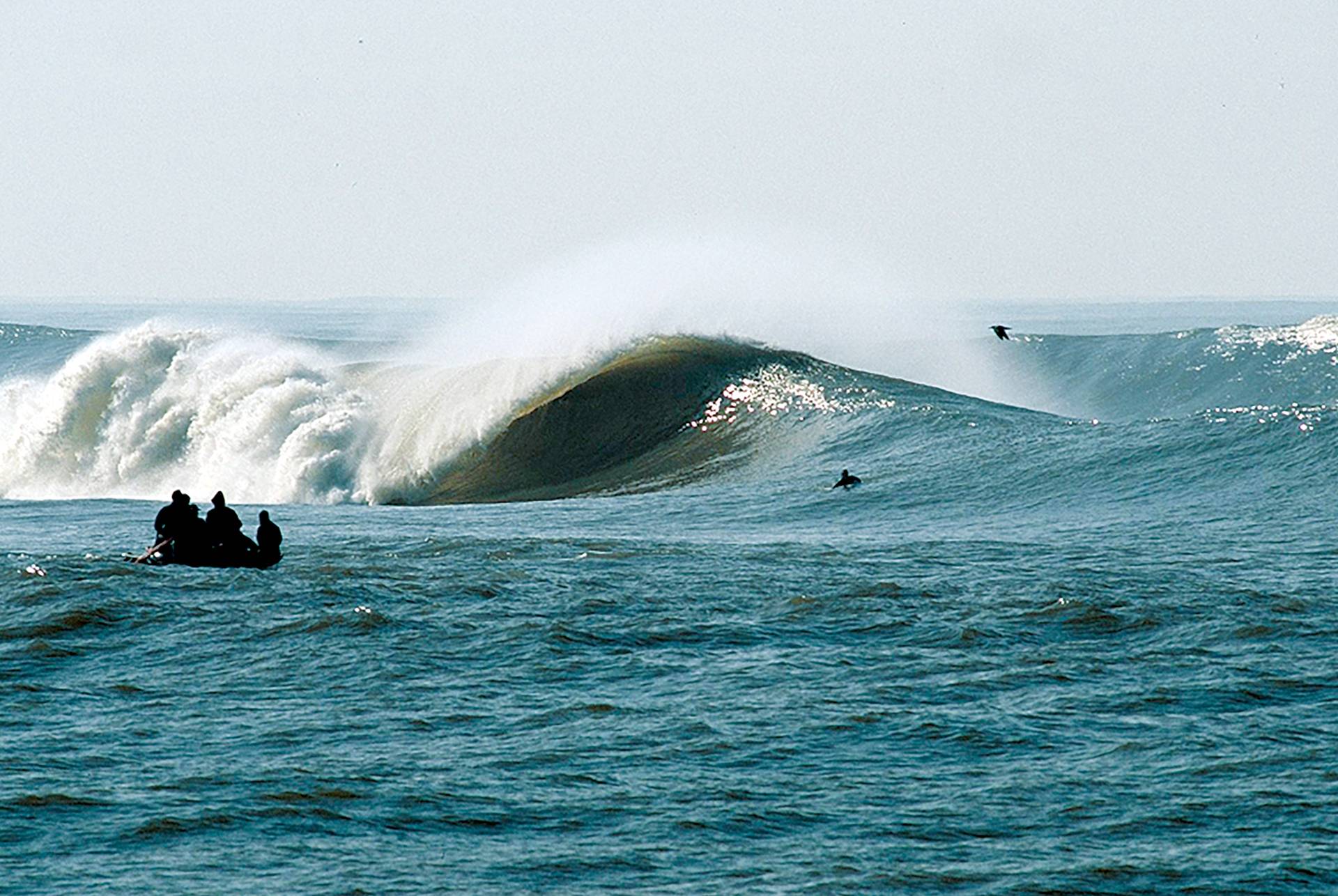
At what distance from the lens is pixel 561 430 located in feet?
108

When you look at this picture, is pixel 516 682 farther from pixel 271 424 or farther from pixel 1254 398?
pixel 1254 398

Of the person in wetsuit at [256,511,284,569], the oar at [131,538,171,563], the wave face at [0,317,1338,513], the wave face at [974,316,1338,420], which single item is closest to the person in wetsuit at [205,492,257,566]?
the person in wetsuit at [256,511,284,569]

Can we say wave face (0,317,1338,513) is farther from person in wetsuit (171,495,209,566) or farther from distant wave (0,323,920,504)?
person in wetsuit (171,495,209,566)

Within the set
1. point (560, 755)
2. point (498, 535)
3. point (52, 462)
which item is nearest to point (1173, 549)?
point (498, 535)

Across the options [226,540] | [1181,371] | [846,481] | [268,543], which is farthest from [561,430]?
[1181,371]

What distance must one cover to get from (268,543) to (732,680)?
22.2ft

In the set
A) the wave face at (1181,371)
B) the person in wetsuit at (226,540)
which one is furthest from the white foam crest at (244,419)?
the wave face at (1181,371)

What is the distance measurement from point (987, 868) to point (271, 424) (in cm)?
2825

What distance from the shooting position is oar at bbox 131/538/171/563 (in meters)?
17.9

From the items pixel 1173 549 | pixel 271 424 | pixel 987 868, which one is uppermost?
pixel 271 424

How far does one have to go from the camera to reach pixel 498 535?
21.1 metres

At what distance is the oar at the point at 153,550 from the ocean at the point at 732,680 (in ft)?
1.44

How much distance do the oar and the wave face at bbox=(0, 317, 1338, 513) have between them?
10.6 meters

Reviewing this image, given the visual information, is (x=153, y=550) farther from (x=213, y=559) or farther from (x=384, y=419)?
(x=384, y=419)
